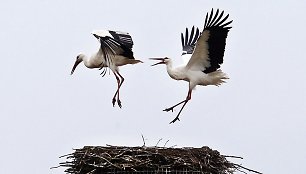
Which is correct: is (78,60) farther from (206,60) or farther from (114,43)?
(206,60)

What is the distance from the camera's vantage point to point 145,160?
11477 millimetres

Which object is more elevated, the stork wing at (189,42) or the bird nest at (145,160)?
the stork wing at (189,42)

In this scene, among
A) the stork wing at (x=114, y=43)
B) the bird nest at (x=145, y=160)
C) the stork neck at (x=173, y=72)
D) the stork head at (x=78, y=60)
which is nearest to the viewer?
the bird nest at (x=145, y=160)

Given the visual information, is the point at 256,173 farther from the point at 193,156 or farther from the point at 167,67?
the point at 167,67

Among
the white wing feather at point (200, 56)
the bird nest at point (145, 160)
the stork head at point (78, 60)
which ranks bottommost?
the bird nest at point (145, 160)

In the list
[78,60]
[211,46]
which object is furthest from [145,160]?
[78,60]

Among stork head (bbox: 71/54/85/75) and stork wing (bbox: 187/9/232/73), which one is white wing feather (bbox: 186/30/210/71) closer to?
stork wing (bbox: 187/9/232/73)

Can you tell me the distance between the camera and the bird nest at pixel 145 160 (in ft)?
37.7

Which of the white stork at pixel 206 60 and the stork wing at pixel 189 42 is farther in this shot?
the stork wing at pixel 189 42

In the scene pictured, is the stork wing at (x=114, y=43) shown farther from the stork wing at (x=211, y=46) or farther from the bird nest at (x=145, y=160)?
the bird nest at (x=145, y=160)

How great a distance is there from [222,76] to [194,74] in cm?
36

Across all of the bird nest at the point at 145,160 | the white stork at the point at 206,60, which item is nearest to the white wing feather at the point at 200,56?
the white stork at the point at 206,60

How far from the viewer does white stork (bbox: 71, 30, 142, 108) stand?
533 inches

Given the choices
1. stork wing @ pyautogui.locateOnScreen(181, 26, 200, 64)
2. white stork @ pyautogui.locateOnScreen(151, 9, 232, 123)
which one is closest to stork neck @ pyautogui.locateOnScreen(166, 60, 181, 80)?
white stork @ pyautogui.locateOnScreen(151, 9, 232, 123)
